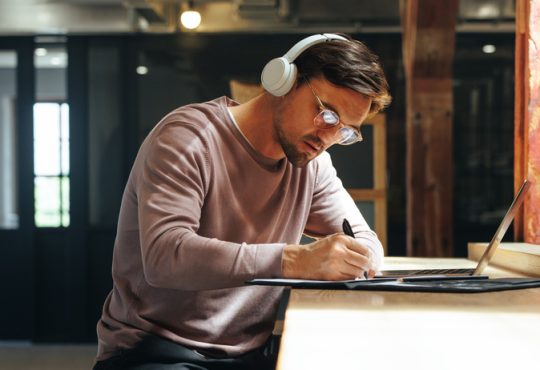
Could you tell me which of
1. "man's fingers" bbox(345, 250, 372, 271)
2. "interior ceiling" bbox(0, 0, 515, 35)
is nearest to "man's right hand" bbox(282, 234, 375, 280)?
"man's fingers" bbox(345, 250, 372, 271)

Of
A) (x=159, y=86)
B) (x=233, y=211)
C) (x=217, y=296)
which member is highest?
(x=159, y=86)

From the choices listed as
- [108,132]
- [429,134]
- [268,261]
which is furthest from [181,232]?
[108,132]

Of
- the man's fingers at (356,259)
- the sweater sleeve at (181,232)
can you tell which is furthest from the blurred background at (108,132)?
Result: the man's fingers at (356,259)

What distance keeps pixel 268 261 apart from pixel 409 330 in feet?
1.54

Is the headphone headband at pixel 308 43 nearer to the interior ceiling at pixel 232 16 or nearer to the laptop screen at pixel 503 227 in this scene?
the laptop screen at pixel 503 227

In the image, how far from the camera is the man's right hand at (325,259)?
146 cm

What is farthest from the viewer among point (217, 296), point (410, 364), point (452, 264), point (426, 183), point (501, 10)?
point (501, 10)

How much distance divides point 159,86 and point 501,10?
2.52 m

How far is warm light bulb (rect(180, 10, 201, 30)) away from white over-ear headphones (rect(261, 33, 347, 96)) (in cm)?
409

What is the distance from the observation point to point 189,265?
1439 millimetres

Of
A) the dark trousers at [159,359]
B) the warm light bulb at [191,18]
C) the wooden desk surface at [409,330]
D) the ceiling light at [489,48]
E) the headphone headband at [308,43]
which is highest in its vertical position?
the warm light bulb at [191,18]

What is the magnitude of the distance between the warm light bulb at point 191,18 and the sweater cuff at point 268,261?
446 centimetres

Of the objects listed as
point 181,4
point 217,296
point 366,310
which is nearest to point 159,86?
point 181,4

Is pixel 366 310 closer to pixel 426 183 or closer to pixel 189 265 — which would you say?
pixel 189 265
